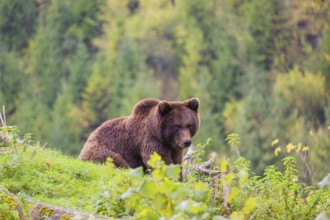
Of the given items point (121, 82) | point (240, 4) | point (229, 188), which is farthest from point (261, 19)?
point (229, 188)

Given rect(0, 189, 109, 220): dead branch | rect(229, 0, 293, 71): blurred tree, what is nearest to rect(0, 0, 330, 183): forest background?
rect(229, 0, 293, 71): blurred tree

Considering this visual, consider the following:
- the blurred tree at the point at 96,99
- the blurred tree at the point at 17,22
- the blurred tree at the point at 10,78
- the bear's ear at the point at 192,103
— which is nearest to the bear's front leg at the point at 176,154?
the bear's ear at the point at 192,103

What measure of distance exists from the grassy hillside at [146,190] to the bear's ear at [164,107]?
1675mm

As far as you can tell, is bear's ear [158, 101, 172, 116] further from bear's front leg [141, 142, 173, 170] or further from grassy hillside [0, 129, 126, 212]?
grassy hillside [0, 129, 126, 212]

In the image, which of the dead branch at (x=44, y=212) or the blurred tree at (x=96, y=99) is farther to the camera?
the blurred tree at (x=96, y=99)

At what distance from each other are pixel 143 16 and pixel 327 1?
27056mm

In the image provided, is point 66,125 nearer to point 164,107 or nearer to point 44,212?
point 164,107

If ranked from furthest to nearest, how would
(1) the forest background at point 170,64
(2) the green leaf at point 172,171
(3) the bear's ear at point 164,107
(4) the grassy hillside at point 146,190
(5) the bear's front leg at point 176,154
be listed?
1. (1) the forest background at point 170,64
2. (5) the bear's front leg at point 176,154
3. (3) the bear's ear at point 164,107
4. (4) the grassy hillside at point 146,190
5. (2) the green leaf at point 172,171

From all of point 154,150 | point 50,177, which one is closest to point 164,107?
point 154,150

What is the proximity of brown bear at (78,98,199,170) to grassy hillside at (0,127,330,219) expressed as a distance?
4.90ft

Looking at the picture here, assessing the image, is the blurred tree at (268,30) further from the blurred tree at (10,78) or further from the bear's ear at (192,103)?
the bear's ear at (192,103)

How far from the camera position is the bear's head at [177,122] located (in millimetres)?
12812

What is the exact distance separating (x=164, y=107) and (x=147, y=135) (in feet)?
1.58

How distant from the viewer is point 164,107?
1283 centimetres
